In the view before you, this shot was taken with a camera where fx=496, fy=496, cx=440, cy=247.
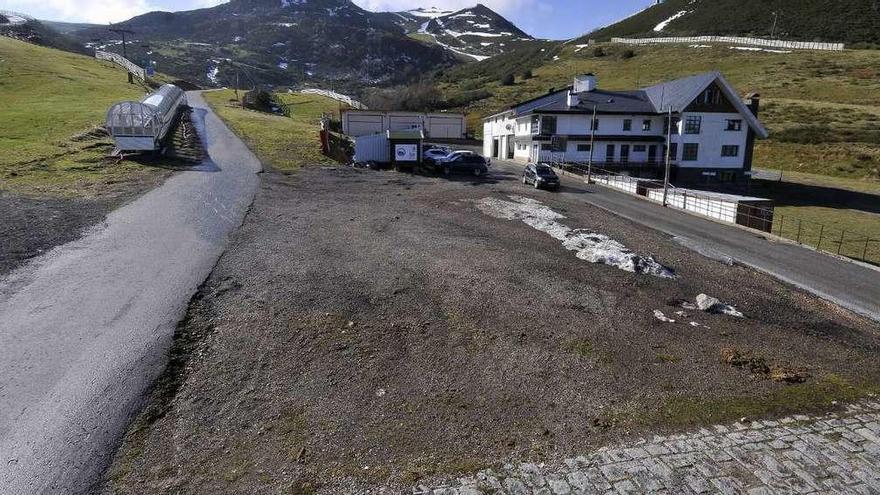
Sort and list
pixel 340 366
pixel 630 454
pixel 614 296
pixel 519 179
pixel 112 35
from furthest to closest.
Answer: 1. pixel 112 35
2. pixel 519 179
3. pixel 614 296
4. pixel 340 366
5. pixel 630 454

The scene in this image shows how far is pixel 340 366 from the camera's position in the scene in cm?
935

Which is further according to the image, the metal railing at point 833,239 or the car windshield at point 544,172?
the car windshield at point 544,172

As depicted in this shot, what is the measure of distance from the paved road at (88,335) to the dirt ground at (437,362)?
19.5 inches

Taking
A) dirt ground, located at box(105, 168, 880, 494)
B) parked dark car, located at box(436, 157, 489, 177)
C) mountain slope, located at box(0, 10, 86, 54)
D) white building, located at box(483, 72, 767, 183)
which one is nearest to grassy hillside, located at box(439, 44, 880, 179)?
white building, located at box(483, 72, 767, 183)

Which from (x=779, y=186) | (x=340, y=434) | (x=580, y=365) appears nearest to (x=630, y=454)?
(x=580, y=365)

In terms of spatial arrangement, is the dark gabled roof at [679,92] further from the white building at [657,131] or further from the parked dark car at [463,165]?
the parked dark car at [463,165]

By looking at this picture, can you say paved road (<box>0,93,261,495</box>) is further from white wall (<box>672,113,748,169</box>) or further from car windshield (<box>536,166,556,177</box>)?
white wall (<box>672,113,748,169</box>)

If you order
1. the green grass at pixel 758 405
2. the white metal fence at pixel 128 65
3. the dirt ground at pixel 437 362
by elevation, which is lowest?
the green grass at pixel 758 405

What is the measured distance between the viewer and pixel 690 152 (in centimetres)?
5066

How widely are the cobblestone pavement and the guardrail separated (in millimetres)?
20928

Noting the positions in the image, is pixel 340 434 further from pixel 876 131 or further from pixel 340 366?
pixel 876 131

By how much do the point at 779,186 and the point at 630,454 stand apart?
Answer: 178ft

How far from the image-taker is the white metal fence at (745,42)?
391ft

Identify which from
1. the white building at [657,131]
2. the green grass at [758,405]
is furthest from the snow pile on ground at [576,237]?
the white building at [657,131]
